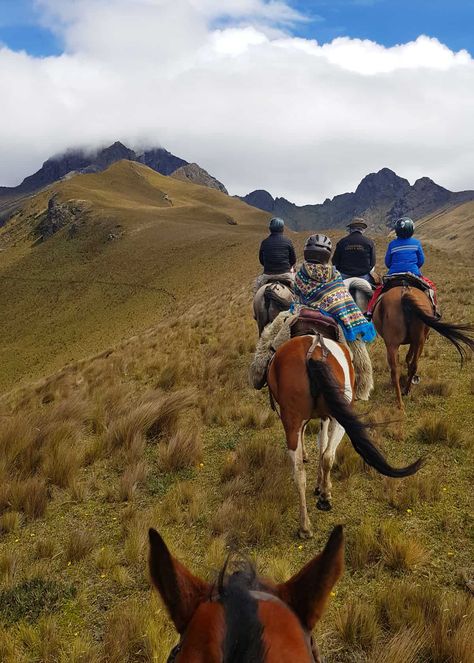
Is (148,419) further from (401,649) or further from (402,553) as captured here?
(401,649)

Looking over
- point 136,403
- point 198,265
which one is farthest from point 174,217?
point 136,403

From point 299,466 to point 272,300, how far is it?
17.3 feet

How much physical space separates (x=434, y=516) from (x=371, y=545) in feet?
3.33

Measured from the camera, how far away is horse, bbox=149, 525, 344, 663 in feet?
3.70

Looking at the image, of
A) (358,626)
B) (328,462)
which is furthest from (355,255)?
(358,626)

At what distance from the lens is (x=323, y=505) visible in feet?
16.5

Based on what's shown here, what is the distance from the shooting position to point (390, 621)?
3.19 meters

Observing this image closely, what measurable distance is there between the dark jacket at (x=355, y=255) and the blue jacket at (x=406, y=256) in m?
0.63

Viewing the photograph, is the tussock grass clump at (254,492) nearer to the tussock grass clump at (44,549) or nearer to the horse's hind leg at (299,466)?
the horse's hind leg at (299,466)

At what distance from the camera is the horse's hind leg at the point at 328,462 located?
494 centimetres

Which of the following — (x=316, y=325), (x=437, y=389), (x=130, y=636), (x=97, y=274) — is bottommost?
(x=130, y=636)

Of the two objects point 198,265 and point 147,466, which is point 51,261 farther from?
point 147,466

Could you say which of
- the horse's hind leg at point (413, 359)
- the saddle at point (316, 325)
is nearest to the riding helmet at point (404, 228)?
the horse's hind leg at point (413, 359)

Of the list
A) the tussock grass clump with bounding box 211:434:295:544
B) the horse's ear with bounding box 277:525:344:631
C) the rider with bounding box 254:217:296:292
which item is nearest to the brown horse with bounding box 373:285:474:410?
the rider with bounding box 254:217:296:292
